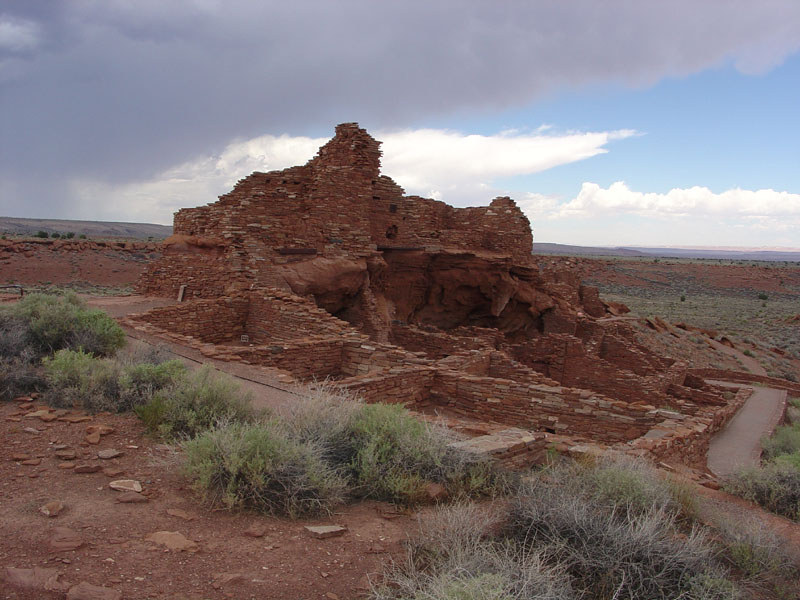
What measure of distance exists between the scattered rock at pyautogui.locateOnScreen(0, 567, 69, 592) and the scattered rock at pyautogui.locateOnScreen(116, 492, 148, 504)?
0.85m

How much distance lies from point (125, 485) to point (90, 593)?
1250mm

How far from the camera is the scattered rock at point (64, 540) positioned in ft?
9.76

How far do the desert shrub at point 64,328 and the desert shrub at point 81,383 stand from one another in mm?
1119

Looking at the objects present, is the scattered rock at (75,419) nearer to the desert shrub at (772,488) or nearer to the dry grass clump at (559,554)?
the dry grass clump at (559,554)

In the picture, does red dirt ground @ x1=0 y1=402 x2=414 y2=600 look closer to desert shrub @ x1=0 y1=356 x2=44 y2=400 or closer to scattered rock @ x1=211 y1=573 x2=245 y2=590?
scattered rock @ x1=211 y1=573 x2=245 y2=590

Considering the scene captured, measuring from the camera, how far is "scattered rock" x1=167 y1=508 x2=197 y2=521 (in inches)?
138

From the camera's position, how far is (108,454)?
423 cm

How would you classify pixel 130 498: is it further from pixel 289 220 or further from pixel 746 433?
pixel 746 433

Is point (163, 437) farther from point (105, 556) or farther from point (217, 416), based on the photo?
point (105, 556)

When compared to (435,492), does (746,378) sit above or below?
below

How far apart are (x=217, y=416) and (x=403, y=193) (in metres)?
10.9

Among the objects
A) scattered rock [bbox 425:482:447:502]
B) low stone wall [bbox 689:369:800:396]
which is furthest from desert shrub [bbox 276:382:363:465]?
low stone wall [bbox 689:369:800:396]

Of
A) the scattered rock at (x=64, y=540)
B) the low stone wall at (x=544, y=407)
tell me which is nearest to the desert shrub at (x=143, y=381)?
the scattered rock at (x=64, y=540)

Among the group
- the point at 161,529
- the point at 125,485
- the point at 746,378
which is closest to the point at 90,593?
the point at 161,529
